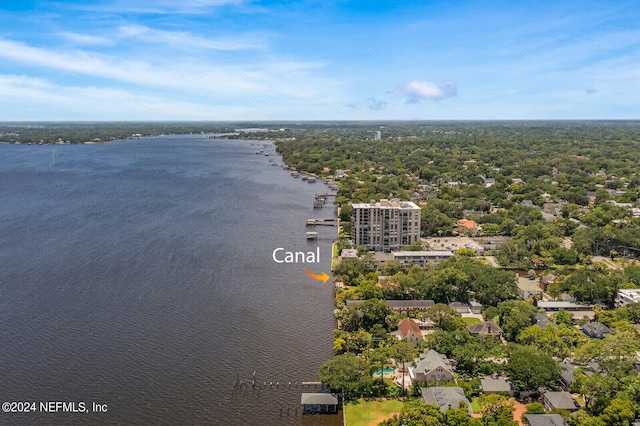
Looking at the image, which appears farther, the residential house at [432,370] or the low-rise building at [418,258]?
the low-rise building at [418,258]

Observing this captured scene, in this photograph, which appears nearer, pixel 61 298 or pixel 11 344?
pixel 11 344

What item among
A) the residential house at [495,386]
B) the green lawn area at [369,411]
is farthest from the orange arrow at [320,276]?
the residential house at [495,386]

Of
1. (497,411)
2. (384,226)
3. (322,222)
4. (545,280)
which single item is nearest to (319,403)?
(497,411)

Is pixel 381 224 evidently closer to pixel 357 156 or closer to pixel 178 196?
pixel 178 196

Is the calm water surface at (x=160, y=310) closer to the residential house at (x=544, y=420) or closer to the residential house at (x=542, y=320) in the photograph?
the residential house at (x=544, y=420)

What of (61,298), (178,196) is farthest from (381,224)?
(178,196)

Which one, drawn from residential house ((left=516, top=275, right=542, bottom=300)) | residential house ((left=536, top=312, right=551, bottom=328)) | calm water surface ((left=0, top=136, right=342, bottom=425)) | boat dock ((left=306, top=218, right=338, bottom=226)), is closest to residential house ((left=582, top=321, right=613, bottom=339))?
residential house ((left=536, top=312, right=551, bottom=328))

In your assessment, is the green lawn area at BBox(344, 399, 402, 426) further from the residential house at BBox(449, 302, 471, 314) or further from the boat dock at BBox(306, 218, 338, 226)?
the boat dock at BBox(306, 218, 338, 226)
